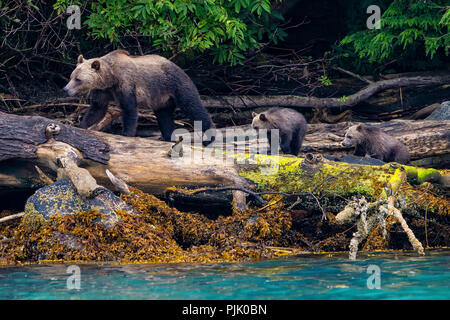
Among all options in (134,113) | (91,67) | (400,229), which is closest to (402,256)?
(400,229)

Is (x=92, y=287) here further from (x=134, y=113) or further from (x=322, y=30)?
(x=322, y=30)

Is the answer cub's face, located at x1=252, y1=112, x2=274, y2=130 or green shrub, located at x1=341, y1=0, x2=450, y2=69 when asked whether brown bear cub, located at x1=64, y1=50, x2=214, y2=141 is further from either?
green shrub, located at x1=341, y1=0, x2=450, y2=69

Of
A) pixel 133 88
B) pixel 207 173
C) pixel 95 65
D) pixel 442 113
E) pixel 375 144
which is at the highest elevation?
pixel 95 65

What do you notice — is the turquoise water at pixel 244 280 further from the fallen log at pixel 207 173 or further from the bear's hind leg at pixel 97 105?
the bear's hind leg at pixel 97 105

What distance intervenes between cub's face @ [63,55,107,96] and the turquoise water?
3.42 metres

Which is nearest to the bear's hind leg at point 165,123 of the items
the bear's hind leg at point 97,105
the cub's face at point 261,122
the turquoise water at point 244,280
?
the bear's hind leg at point 97,105

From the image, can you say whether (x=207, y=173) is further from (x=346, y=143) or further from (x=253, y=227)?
(x=346, y=143)

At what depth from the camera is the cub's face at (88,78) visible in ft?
27.3

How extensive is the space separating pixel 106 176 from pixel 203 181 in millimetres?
1193

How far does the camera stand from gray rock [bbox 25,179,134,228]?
20.9 feet

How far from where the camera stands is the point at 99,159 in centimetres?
691

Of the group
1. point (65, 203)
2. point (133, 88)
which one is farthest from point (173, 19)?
point (65, 203)

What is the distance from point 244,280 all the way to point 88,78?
4.62 m

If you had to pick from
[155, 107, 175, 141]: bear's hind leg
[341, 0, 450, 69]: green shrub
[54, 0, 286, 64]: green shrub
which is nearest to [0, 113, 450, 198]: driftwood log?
[155, 107, 175, 141]: bear's hind leg
